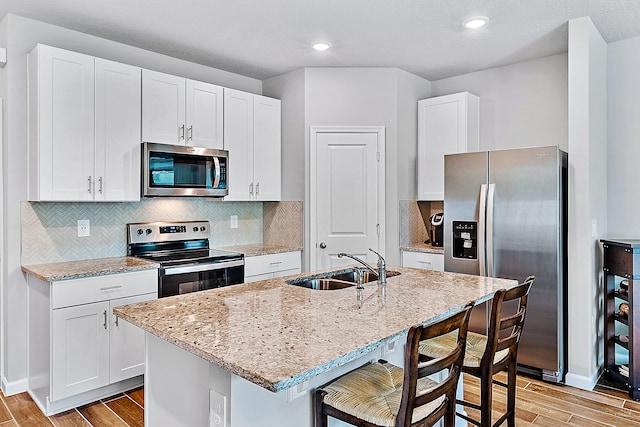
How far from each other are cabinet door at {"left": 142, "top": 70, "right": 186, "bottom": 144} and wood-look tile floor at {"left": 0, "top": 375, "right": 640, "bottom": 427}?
1.94 metres

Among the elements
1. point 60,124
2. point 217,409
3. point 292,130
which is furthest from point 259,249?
point 217,409

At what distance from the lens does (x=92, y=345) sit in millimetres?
2893

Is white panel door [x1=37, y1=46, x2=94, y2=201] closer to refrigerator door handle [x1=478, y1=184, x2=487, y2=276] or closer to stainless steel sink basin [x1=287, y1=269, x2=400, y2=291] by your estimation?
stainless steel sink basin [x1=287, y1=269, x2=400, y2=291]

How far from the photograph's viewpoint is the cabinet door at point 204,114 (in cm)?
371

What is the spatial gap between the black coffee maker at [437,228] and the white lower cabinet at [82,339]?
2597 millimetres

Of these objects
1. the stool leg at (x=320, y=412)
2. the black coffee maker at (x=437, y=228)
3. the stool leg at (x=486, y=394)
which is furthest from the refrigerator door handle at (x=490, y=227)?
the stool leg at (x=320, y=412)

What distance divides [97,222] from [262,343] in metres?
2.58

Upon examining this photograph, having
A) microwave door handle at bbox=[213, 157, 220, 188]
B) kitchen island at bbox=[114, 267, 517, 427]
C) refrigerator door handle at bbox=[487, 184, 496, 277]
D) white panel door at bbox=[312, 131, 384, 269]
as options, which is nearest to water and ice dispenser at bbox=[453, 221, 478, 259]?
refrigerator door handle at bbox=[487, 184, 496, 277]

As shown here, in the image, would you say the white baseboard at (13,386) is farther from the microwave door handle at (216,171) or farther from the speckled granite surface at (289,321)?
the microwave door handle at (216,171)

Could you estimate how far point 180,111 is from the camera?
3.64 meters

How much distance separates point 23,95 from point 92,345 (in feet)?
5.90

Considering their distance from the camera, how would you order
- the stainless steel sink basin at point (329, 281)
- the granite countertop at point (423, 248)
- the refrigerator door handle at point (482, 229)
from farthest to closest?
the granite countertop at point (423, 248) < the refrigerator door handle at point (482, 229) < the stainless steel sink basin at point (329, 281)

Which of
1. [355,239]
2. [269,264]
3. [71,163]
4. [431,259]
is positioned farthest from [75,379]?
[431,259]

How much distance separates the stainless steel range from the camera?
3262mm
